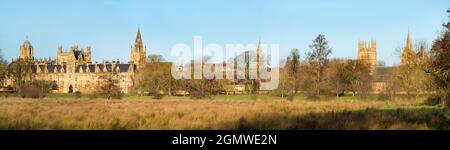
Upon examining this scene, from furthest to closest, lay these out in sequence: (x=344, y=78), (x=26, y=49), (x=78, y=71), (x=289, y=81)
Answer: (x=26, y=49) < (x=78, y=71) < (x=344, y=78) < (x=289, y=81)

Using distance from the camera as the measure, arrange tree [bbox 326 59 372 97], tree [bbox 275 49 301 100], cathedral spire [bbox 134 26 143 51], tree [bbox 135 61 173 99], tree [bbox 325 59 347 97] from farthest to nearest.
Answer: cathedral spire [bbox 134 26 143 51] → tree [bbox 135 61 173 99] → tree [bbox 326 59 372 97] → tree [bbox 325 59 347 97] → tree [bbox 275 49 301 100]

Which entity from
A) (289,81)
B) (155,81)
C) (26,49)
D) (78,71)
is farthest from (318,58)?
(26,49)

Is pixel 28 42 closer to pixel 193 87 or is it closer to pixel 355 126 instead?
pixel 193 87

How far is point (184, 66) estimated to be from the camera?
67438 millimetres

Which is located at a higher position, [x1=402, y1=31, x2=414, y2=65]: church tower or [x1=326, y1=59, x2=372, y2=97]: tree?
[x1=402, y1=31, x2=414, y2=65]: church tower

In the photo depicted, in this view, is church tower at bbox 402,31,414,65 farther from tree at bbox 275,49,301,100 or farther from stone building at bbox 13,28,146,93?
stone building at bbox 13,28,146,93

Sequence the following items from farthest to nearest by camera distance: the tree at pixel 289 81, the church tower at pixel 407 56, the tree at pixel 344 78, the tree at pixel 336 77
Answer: the tree at pixel 344 78, the tree at pixel 336 77, the tree at pixel 289 81, the church tower at pixel 407 56

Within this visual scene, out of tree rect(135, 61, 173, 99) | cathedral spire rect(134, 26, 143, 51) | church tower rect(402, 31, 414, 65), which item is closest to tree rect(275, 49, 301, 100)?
church tower rect(402, 31, 414, 65)

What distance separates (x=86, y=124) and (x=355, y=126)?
8.20 m

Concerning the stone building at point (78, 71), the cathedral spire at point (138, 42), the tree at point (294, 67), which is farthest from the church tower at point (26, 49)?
the tree at point (294, 67)

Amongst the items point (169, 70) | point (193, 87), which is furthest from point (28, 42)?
point (193, 87)

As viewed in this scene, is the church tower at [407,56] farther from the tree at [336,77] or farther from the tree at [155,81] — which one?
the tree at [155,81]

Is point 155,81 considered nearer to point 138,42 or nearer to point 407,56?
point 407,56
